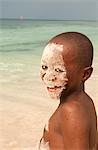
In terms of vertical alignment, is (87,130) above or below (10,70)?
above

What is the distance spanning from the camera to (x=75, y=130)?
1438mm

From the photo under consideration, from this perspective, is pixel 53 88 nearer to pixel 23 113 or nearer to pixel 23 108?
pixel 23 113

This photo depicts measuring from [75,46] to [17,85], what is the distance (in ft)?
22.2

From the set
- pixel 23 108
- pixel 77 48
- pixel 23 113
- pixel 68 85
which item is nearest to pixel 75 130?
pixel 68 85

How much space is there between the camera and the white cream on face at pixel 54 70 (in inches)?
61.6

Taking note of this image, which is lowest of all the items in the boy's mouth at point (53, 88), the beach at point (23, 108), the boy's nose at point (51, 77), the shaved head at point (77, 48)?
the beach at point (23, 108)

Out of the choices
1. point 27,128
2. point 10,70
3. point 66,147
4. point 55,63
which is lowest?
Result: point 10,70

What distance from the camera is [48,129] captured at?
1.62 metres

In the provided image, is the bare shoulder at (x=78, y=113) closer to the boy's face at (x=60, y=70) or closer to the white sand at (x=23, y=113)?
the boy's face at (x=60, y=70)

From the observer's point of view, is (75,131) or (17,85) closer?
(75,131)

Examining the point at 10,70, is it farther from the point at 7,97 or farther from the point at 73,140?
the point at 73,140

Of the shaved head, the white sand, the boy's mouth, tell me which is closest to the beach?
the white sand

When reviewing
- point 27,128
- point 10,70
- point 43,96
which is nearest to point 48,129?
point 27,128

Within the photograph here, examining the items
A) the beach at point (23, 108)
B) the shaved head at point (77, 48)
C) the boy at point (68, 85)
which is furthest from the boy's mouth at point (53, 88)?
the beach at point (23, 108)
